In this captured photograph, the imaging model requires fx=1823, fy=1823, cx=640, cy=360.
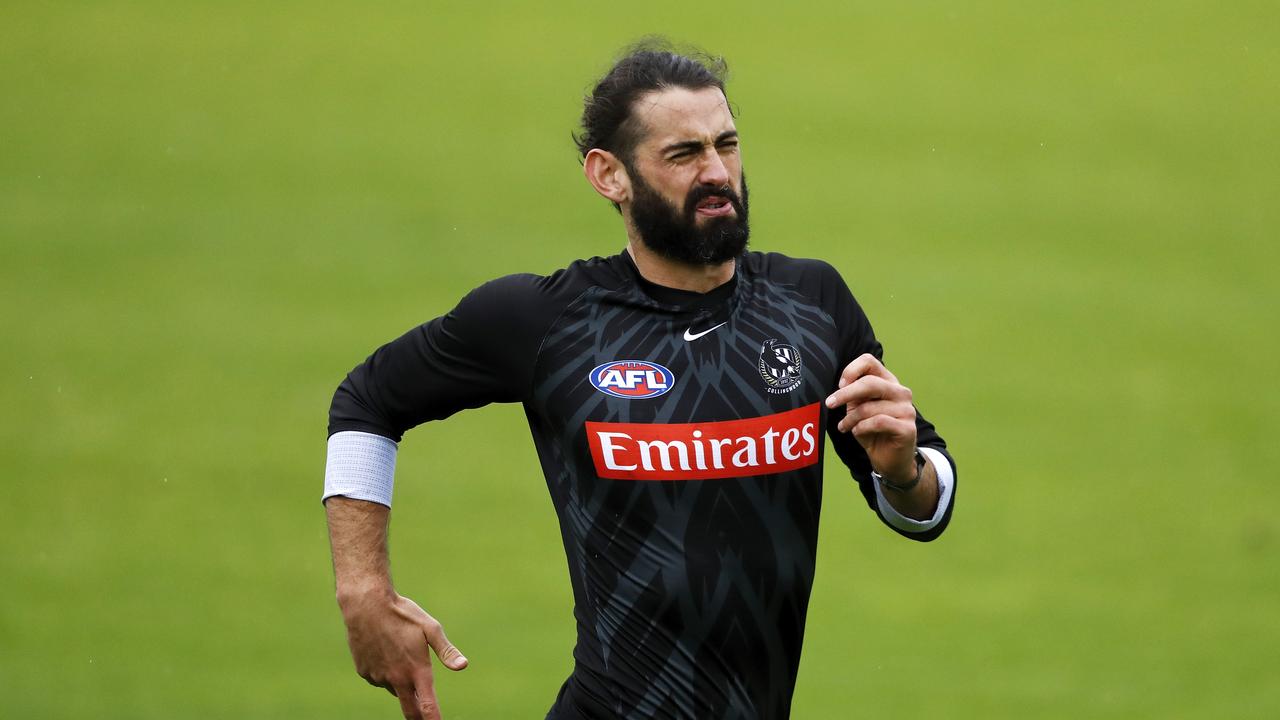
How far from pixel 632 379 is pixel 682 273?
0.31 meters

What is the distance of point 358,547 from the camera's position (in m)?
4.29

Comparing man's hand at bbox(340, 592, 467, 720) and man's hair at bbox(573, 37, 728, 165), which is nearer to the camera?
man's hand at bbox(340, 592, 467, 720)

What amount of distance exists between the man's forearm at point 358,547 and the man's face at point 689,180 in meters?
0.93

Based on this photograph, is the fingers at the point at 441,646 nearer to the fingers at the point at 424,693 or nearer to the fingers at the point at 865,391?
the fingers at the point at 424,693

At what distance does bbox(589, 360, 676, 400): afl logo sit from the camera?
13.9 ft

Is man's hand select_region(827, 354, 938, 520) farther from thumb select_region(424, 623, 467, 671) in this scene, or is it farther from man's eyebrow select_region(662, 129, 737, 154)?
thumb select_region(424, 623, 467, 671)

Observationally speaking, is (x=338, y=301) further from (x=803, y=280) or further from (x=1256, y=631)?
(x=803, y=280)

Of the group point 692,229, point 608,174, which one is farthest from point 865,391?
point 608,174

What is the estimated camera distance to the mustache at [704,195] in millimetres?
4277

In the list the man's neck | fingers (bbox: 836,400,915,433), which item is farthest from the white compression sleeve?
the man's neck

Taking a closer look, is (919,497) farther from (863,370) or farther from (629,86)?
(629,86)

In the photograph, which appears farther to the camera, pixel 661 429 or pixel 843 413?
pixel 843 413

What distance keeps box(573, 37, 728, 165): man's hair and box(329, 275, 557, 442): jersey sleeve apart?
41 centimetres

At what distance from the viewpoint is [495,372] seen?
14.3 ft
